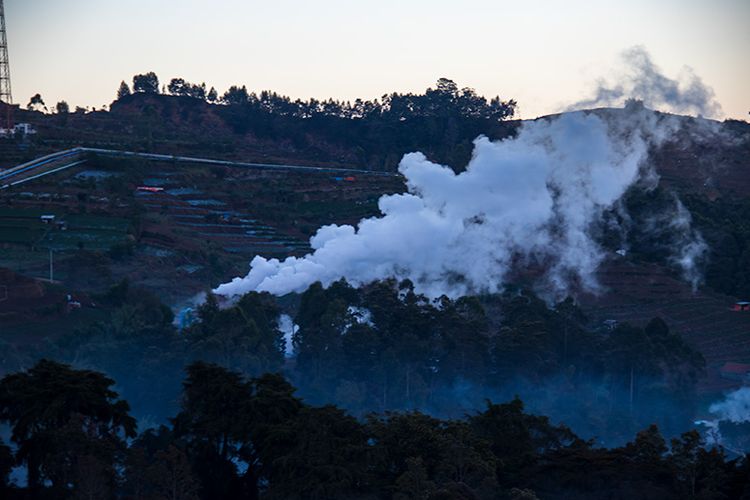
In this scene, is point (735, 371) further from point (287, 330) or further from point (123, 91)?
point (123, 91)

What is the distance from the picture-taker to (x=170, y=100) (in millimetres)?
103375

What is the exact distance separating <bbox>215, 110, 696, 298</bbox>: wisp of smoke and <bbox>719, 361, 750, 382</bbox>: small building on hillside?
8405mm

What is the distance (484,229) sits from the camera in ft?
201

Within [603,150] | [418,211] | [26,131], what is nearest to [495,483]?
[418,211]

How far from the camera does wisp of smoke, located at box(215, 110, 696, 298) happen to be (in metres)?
59.7

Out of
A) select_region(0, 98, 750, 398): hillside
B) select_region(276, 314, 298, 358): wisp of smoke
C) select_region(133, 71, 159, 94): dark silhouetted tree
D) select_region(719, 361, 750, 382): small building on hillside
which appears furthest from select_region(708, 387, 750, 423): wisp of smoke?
select_region(133, 71, 159, 94): dark silhouetted tree

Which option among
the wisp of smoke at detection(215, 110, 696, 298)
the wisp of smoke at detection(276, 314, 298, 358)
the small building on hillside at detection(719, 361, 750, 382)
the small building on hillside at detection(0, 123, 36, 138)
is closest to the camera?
the wisp of smoke at detection(276, 314, 298, 358)

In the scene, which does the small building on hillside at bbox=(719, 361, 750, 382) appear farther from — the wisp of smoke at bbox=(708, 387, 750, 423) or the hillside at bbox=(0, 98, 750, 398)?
Result: the wisp of smoke at bbox=(708, 387, 750, 423)

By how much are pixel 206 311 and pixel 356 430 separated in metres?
21.8

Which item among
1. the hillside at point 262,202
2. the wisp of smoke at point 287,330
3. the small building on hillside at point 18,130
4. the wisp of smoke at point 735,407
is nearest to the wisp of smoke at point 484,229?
the wisp of smoke at point 287,330

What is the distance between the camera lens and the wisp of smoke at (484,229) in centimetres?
5972

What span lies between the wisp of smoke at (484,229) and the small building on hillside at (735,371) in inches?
331

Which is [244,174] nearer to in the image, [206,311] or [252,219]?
[252,219]

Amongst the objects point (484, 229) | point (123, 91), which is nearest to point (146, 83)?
point (123, 91)
